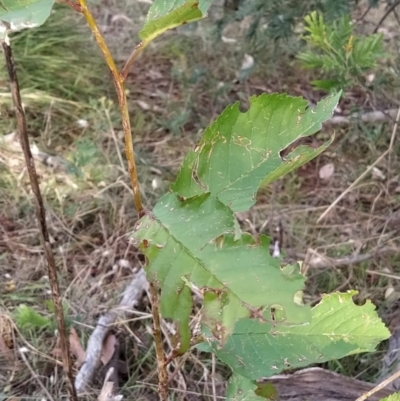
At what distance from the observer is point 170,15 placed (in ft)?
1.83

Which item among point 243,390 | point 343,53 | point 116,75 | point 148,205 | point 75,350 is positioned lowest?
point 75,350

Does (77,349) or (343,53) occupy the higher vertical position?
(343,53)

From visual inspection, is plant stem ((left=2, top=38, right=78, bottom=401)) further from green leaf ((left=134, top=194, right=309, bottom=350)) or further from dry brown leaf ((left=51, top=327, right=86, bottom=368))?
dry brown leaf ((left=51, top=327, right=86, bottom=368))

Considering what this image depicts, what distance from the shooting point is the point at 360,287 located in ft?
6.07

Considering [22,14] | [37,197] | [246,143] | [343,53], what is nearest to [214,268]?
[246,143]

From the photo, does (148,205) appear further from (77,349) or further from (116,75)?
(116,75)

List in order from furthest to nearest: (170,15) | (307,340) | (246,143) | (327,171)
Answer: (327,171) < (307,340) < (246,143) < (170,15)

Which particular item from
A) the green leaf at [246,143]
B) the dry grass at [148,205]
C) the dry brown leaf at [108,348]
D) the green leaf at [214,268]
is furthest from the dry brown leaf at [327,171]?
the green leaf at [214,268]

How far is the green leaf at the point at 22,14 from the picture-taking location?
55 cm

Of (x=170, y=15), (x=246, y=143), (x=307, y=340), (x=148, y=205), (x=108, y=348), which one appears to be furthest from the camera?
(x=148, y=205)

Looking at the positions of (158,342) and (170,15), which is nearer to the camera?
(170,15)

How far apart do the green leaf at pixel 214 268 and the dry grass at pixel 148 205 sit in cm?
94

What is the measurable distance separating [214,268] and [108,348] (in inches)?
46.6

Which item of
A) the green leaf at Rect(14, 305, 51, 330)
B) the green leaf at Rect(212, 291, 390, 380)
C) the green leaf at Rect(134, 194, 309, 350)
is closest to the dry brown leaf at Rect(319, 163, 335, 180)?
the green leaf at Rect(14, 305, 51, 330)
